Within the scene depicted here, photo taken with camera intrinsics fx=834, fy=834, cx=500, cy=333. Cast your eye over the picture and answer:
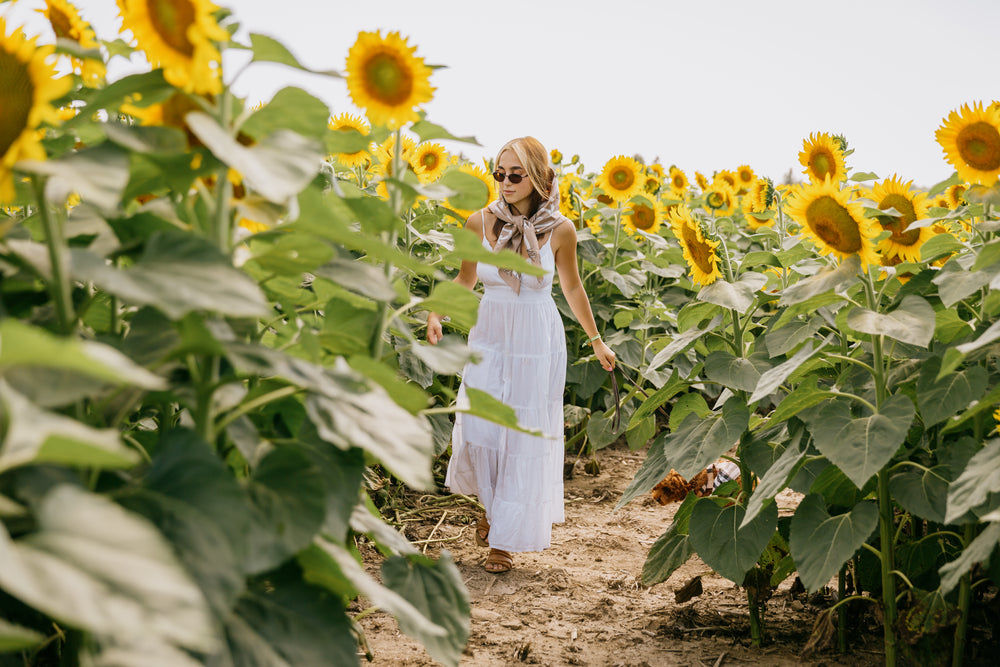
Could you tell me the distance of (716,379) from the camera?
2.67 m

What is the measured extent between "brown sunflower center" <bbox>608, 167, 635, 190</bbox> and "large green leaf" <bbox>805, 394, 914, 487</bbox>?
3.77 meters

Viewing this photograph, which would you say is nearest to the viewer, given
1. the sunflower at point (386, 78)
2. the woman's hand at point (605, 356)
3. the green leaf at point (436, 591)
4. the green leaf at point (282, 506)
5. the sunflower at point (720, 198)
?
the green leaf at point (282, 506)

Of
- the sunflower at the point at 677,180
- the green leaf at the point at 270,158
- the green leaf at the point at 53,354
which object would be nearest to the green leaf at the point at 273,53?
the green leaf at the point at 270,158

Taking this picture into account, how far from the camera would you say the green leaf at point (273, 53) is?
1182 mm

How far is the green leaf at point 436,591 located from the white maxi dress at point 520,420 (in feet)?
7.74

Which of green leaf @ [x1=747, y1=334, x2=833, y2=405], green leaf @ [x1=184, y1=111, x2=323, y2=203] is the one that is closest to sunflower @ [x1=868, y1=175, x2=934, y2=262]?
green leaf @ [x1=747, y1=334, x2=833, y2=405]

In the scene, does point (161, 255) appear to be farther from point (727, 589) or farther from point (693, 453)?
point (727, 589)

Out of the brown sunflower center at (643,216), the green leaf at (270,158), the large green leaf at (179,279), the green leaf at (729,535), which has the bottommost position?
the green leaf at (729,535)

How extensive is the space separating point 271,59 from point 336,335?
1.41 ft

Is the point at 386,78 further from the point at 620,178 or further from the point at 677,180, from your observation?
the point at 677,180

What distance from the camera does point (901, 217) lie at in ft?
8.14

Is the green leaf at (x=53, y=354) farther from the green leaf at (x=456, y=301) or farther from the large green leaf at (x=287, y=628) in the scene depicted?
the green leaf at (x=456, y=301)

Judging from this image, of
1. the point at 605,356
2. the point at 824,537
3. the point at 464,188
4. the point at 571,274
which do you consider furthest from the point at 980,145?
the point at 571,274

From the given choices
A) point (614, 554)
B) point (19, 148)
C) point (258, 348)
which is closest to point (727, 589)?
point (614, 554)
